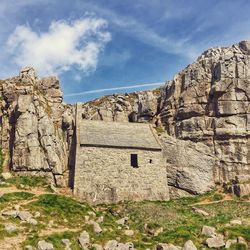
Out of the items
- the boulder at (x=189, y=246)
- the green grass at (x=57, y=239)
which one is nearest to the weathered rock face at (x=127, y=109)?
the green grass at (x=57, y=239)

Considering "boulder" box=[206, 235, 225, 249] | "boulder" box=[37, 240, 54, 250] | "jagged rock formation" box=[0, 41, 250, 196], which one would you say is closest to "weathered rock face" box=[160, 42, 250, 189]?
"jagged rock formation" box=[0, 41, 250, 196]

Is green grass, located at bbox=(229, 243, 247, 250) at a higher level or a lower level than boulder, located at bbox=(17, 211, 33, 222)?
lower

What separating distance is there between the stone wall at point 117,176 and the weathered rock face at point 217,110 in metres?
7.59

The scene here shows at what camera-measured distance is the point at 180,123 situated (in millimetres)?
67375

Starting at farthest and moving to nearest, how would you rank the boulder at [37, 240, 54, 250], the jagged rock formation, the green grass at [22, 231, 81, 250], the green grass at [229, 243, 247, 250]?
the jagged rock formation
the green grass at [229, 243, 247, 250]
the green grass at [22, 231, 81, 250]
the boulder at [37, 240, 54, 250]

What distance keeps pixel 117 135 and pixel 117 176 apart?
748cm

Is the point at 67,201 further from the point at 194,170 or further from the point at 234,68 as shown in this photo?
the point at 234,68

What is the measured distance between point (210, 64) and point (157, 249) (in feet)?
133

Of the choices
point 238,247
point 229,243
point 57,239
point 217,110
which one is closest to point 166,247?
point 229,243

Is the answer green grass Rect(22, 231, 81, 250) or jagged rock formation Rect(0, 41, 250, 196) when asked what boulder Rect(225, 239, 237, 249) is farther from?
jagged rock formation Rect(0, 41, 250, 196)

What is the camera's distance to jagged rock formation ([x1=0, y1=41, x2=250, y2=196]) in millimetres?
60219

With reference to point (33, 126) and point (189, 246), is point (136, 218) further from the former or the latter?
point (33, 126)

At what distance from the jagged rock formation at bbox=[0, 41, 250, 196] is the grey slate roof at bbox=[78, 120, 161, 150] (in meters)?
2.71

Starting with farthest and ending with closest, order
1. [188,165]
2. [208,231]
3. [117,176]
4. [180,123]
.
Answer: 1. [180,123]
2. [188,165]
3. [117,176]
4. [208,231]
